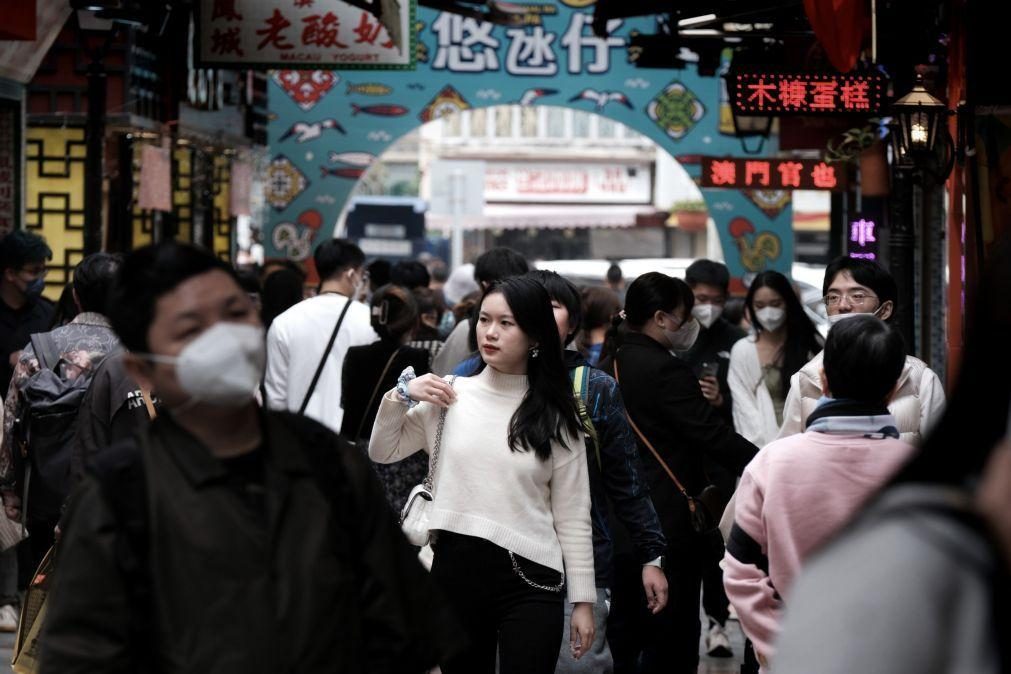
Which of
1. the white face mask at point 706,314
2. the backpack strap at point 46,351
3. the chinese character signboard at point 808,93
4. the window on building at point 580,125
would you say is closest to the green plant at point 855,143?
the chinese character signboard at point 808,93

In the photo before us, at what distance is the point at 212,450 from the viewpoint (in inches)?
123

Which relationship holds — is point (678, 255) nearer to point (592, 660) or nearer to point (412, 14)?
point (412, 14)

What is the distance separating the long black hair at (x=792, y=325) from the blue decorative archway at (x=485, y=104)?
12510mm

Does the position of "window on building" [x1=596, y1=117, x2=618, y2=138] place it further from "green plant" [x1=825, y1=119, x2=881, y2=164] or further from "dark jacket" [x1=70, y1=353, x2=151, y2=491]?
"dark jacket" [x1=70, y1=353, x2=151, y2=491]

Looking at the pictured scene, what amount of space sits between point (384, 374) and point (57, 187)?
8.62 meters

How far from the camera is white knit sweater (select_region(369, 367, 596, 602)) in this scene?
5203 millimetres

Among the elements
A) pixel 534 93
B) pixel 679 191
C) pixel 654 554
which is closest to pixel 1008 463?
pixel 654 554

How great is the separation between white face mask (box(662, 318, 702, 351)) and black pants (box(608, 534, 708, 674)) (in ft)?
2.83

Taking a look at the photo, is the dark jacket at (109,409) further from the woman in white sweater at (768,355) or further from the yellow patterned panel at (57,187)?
the yellow patterned panel at (57,187)

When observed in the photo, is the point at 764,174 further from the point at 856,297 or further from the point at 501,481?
the point at 501,481

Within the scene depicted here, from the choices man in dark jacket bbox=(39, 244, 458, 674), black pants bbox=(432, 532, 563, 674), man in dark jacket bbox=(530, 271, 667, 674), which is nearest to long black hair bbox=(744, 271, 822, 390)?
man in dark jacket bbox=(530, 271, 667, 674)

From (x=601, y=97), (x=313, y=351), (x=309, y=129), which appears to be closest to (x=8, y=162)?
(x=313, y=351)

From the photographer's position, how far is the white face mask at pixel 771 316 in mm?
8898

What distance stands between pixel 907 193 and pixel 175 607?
24.5 feet
